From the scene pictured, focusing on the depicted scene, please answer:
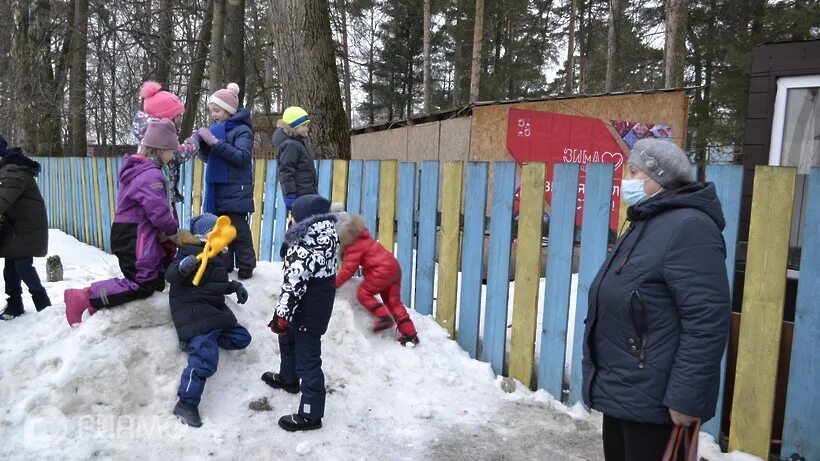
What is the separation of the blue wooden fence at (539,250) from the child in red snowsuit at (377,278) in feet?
1.29

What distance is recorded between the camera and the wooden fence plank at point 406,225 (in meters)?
4.60

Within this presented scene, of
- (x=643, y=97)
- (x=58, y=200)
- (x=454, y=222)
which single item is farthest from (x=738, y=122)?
(x=58, y=200)

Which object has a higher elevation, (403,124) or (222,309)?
(403,124)

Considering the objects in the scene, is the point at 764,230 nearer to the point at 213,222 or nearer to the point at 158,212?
the point at 213,222

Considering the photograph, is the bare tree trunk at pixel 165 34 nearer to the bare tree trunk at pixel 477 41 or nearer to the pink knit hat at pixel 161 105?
the pink knit hat at pixel 161 105

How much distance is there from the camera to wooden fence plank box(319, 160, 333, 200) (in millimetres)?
5285

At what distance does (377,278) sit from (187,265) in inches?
54.7

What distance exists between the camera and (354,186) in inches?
200

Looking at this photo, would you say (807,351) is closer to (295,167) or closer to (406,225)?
(406,225)

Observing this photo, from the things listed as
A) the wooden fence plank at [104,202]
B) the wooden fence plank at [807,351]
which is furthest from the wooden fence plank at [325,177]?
the wooden fence plank at [104,202]

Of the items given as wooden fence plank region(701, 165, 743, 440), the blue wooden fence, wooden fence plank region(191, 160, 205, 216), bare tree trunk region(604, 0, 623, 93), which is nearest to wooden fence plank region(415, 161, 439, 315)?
the blue wooden fence

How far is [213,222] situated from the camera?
3590mm

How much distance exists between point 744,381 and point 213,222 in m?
3.13

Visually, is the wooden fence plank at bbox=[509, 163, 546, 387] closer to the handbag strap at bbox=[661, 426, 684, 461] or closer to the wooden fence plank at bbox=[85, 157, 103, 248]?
the handbag strap at bbox=[661, 426, 684, 461]
